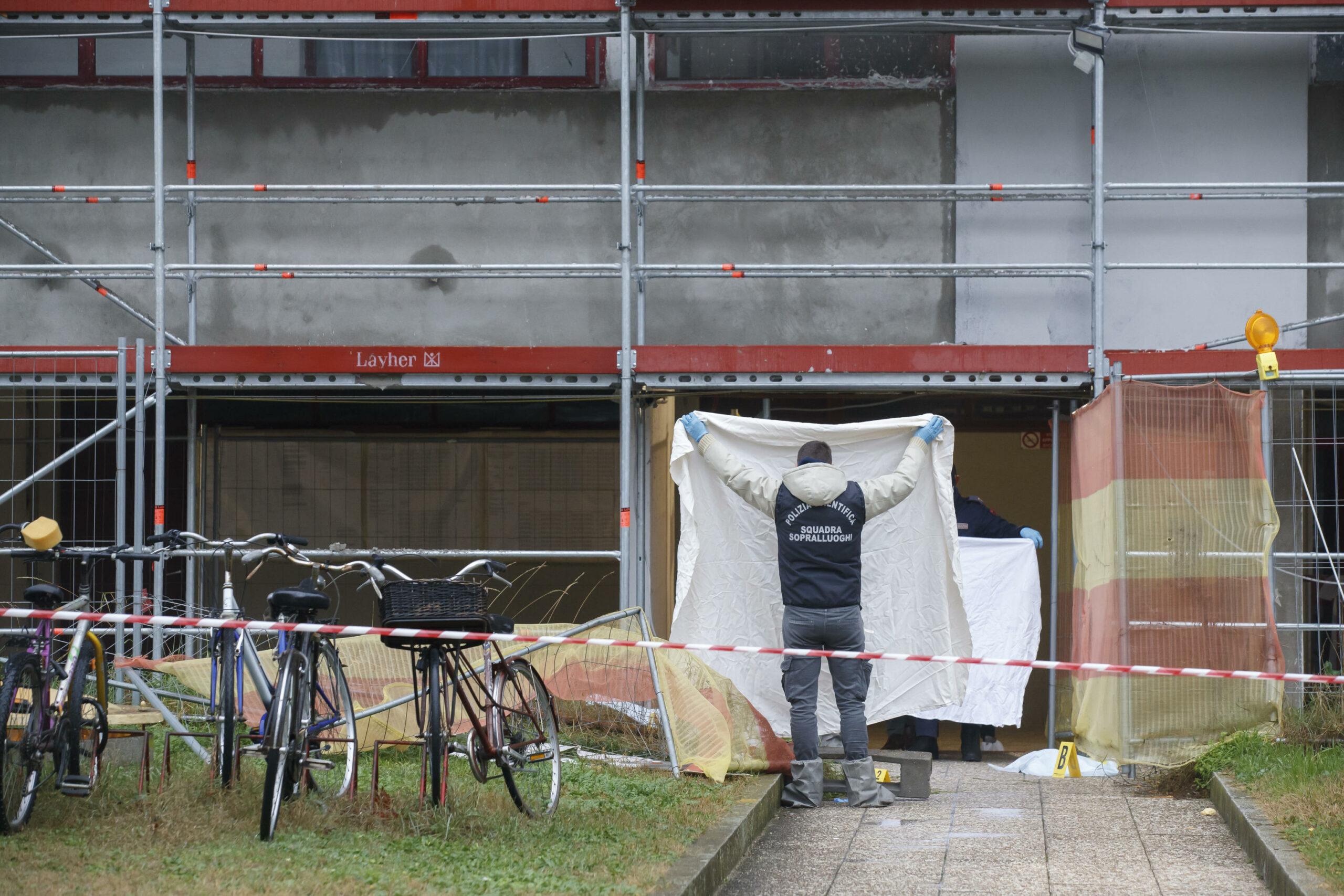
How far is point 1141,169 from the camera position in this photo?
12445 mm

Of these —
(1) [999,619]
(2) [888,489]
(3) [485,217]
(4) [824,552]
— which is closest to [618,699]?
(4) [824,552]

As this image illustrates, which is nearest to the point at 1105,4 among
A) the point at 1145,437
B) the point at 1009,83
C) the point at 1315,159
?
the point at 1009,83

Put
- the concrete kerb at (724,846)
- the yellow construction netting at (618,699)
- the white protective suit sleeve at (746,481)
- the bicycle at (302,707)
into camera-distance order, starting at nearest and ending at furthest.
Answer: the concrete kerb at (724,846) → the bicycle at (302,707) → the yellow construction netting at (618,699) → the white protective suit sleeve at (746,481)

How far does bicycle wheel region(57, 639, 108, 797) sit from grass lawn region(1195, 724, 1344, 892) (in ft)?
16.2

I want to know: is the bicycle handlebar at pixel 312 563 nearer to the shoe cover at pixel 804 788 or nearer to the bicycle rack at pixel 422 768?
the bicycle rack at pixel 422 768

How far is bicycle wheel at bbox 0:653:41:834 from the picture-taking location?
634cm

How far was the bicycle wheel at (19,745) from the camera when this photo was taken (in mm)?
6336

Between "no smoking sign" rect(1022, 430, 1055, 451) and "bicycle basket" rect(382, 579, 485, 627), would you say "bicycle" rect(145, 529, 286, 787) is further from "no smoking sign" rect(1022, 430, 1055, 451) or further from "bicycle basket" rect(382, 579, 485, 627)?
"no smoking sign" rect(1022, 430, 1055, 451)

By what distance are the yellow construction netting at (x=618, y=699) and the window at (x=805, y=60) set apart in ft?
16.3

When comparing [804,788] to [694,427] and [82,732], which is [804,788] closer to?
[694,427]

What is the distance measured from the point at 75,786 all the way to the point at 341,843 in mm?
1132

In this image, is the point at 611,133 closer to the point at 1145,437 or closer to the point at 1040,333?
the point at 1040,333

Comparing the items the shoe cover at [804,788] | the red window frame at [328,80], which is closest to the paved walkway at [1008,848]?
the shoe cover at [804,788]

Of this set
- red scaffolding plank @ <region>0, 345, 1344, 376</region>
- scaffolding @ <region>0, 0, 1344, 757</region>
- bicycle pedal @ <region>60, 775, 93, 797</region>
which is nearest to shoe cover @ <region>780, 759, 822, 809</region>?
scaffolding @ <region>0, 0, 1344, 757</region>
